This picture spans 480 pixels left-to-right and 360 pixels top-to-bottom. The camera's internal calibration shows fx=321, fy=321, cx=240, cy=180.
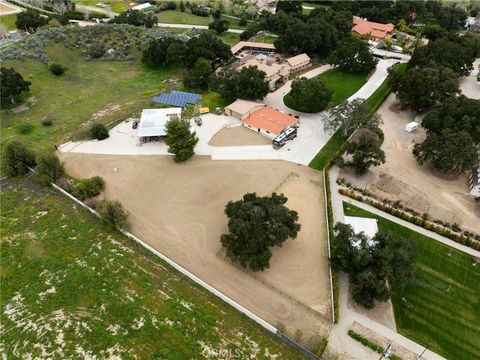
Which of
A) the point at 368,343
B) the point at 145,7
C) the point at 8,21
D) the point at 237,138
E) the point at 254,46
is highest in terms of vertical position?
the point at 145,7

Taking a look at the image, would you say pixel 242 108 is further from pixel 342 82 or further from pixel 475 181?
pixel 475 181

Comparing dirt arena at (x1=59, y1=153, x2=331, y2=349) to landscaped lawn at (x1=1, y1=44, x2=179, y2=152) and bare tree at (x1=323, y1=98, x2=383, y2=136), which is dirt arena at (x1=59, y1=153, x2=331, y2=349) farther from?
bare tree at (x1=323, y1=98, x2=383, y2=136)

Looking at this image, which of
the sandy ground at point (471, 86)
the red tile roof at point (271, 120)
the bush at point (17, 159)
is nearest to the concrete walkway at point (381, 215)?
the red tile roof at point (271, 120)

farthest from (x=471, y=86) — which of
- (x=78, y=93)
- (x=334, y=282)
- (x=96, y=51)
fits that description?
(x=96, y=51)

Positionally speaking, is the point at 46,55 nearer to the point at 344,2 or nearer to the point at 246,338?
the point at 246,338

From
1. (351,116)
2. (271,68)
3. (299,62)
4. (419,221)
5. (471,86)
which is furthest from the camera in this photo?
(299,62)

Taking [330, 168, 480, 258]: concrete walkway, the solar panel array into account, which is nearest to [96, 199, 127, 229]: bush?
[330, 168, 480, 258]: concrete walkway

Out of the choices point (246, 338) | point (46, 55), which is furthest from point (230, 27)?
point (246, 338)
